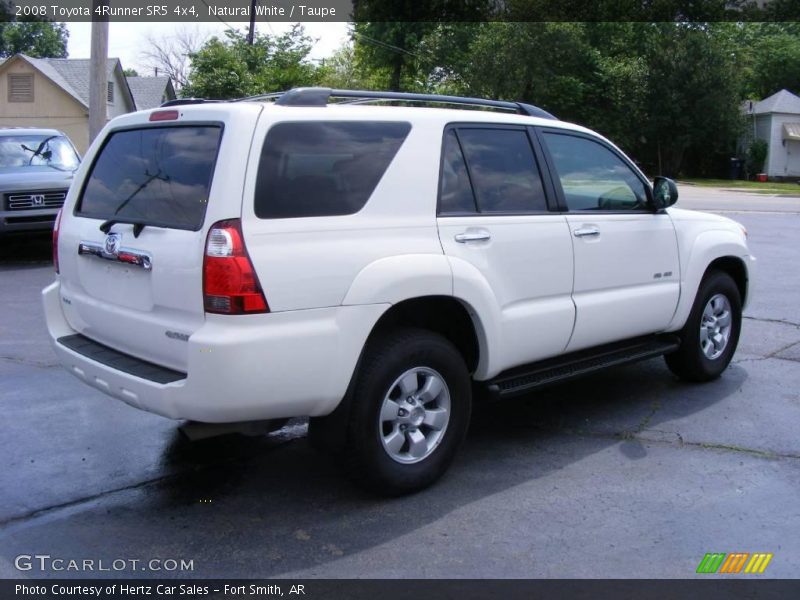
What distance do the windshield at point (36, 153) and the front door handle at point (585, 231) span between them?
10.3 m

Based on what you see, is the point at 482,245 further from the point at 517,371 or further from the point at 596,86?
the point at 596,86

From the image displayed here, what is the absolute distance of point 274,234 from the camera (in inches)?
145

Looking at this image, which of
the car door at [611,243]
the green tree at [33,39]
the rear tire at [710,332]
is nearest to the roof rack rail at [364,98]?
the car door at [611,243]

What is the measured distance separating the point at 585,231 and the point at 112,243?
270 centimetres

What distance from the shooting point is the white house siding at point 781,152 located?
4619cm

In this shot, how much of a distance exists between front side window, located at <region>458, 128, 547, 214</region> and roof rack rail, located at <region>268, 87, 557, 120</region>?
26cm

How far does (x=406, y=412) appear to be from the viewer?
4.18 meters

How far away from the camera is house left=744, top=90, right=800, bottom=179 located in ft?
151

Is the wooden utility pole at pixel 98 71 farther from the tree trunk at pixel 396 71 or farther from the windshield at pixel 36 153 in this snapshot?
the tree trunk at pixel 396 71

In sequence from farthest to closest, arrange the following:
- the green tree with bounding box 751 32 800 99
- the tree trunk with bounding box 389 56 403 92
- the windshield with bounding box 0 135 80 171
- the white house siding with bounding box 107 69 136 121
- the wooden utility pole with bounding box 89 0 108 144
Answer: the green tree with bounding box 751 32 800 99 < the tree trunk with bounding box 389 56 403 92 < the white house siding with bounding box 107 69 136 121 < the wooden utility pole with bounding box 89 0 108 144 < the windshield with bounding box 0 135 80 171

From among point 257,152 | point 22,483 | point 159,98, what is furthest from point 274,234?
point 159,98

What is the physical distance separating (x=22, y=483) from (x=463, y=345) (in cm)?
247

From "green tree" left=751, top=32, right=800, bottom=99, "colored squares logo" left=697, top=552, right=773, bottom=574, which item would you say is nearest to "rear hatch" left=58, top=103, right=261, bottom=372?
"colored squares logo" left=697, top=552, right=773, bottom=574

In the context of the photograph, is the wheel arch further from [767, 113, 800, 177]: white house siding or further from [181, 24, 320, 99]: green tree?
[767, 113, 800, 177]: white house siding
